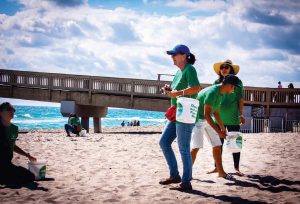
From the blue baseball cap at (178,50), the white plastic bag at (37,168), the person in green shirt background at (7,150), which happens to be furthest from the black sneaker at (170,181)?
the person in green shirt background at (7,150)

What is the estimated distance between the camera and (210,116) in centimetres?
473

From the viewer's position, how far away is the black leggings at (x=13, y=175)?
15.7 ft

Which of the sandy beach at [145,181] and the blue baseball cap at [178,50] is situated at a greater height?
the blue baseball cap at [178,50]

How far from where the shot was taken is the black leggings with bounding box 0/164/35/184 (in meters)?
4.77

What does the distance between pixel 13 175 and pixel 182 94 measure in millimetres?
2749

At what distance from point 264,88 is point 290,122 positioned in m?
2.24

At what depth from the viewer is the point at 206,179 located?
5305mm

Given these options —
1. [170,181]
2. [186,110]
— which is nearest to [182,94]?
[186,110]

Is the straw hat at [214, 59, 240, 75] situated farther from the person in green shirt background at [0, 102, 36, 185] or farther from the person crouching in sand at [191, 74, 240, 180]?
the person in green shirt background at [0, 102, 36, 185]

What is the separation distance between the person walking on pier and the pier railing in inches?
525

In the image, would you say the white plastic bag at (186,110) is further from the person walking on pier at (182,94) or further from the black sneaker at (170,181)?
the black sneaker at (170,181)

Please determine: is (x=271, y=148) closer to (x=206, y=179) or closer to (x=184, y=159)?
(x=206, y=179)

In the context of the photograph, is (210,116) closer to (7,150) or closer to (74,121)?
(7,150)

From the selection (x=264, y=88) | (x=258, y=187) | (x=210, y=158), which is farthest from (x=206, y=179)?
(x=264, y=88)
